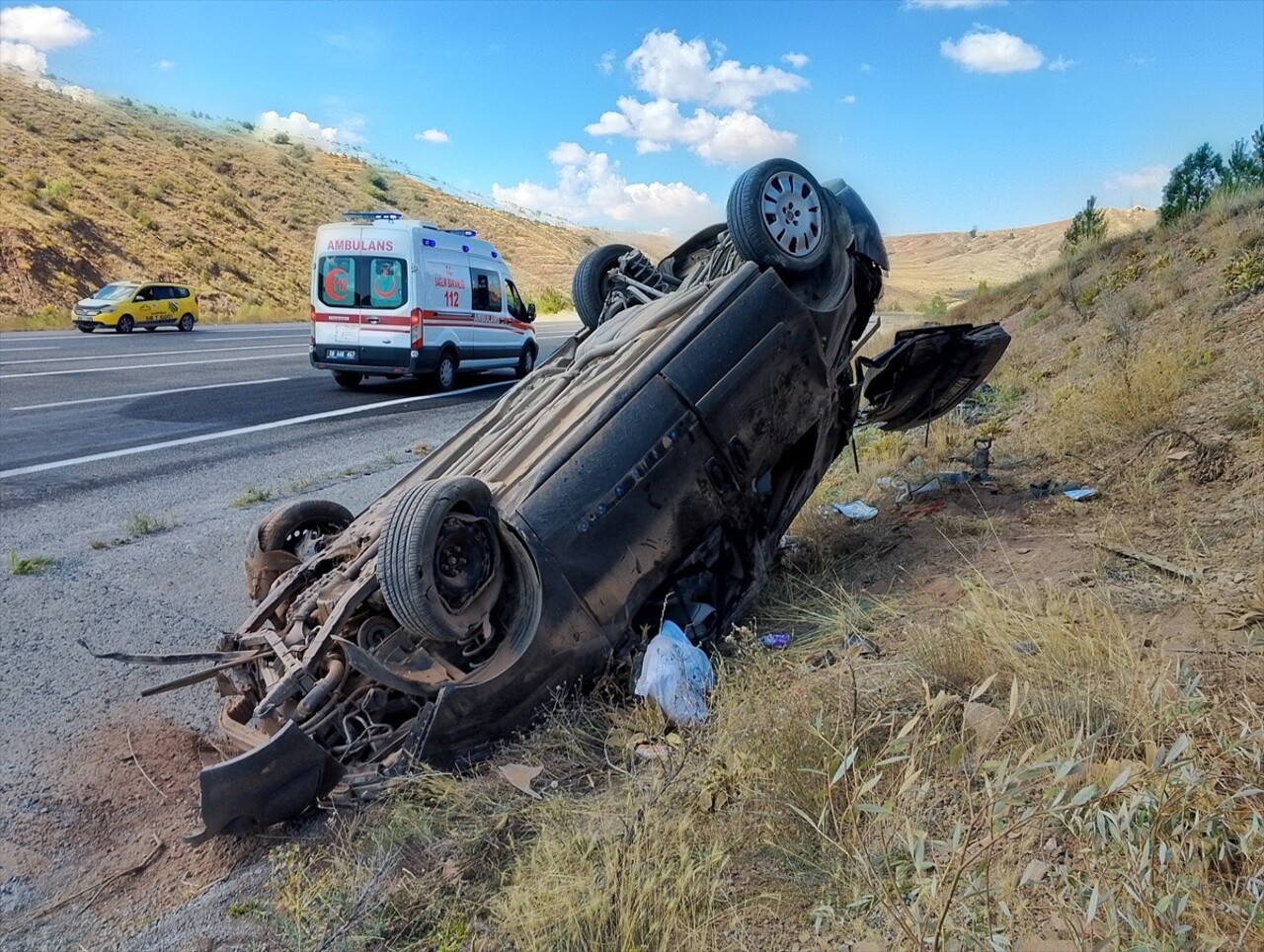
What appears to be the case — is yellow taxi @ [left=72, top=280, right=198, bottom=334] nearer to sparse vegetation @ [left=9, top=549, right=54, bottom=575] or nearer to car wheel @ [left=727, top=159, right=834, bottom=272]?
sparse vegetation @ [left=9, top=549, right=54, bottom=575]

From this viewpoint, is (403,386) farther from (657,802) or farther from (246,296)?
(246,296)

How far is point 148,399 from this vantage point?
13078 millimetres

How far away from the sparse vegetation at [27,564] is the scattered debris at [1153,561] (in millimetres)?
6216

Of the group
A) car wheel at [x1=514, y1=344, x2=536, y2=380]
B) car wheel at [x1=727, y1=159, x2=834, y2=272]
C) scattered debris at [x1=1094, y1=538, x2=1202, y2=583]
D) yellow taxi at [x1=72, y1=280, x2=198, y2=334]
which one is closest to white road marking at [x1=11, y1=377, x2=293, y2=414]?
car wheel at [x1=514, y1=344, x2=536, y2=380]

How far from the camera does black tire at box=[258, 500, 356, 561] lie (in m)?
4.36

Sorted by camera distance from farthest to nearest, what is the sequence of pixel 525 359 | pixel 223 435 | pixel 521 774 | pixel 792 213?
pixel 525 359
pixel 223 435
pixel 792 213
pixel 521 774

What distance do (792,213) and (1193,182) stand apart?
15533 mm

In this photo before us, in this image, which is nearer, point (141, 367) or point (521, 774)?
point (521, 774)

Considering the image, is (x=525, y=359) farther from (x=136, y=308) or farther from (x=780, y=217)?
(x=780, y=217)

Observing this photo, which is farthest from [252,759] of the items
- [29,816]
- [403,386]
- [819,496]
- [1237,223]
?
[403,386]

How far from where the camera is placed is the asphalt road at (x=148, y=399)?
9.18 metres

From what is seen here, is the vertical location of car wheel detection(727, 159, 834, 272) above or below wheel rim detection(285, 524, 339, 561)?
above

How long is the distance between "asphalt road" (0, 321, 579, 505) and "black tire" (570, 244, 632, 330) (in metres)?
5.11

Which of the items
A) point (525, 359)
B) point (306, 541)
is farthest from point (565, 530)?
point (525, 359)
